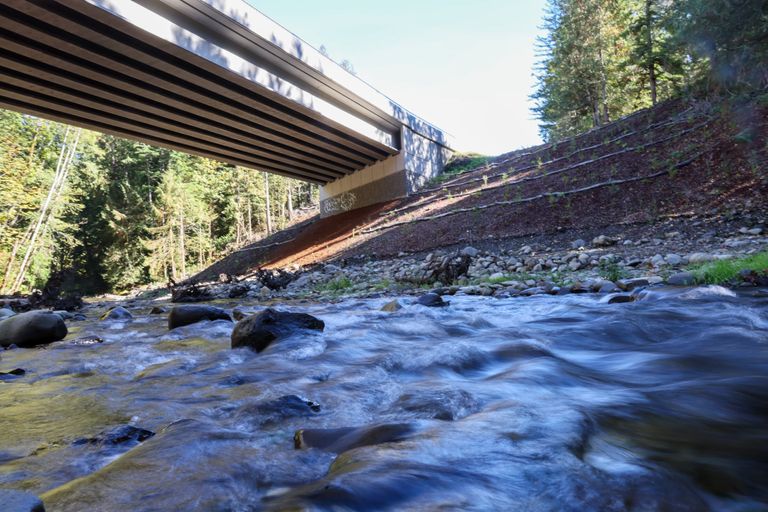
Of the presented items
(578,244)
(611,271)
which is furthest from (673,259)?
(578,244)

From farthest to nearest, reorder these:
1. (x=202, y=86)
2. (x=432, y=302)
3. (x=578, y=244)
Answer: (x=202, y=86)
(x=578, y=244)
(x=432, y=302)

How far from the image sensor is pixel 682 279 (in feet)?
16.5

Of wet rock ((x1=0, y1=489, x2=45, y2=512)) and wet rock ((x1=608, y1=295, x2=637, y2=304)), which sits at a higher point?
wet rock ((x1=608, y1=295, x2=637, y2=304))

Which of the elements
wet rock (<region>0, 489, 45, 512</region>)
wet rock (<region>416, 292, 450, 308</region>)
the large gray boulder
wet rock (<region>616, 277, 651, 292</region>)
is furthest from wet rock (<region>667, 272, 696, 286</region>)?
the large gray boulder

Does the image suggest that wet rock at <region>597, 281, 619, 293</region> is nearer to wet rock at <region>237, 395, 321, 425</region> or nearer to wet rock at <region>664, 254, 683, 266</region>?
wet rock at <region>664, 254, 683, 266</region>

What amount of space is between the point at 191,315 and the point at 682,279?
618cm

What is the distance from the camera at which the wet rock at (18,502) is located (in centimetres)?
101

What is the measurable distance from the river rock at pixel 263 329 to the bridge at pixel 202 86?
9.59m

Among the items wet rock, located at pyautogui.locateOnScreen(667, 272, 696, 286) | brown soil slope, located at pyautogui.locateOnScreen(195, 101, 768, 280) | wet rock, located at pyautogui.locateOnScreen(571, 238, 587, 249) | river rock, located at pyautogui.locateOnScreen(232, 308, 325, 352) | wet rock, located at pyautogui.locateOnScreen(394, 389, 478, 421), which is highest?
brown soil slope, located at pyautogui.locateOnScreen(195, 101, 768, 280)

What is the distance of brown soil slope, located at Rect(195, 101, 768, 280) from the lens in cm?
891

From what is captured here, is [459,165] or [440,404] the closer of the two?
[440,404]

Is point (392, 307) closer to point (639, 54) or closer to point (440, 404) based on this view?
point (440, 404)

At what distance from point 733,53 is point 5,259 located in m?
29.0

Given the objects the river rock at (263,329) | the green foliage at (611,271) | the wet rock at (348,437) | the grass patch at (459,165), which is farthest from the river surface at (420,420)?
the grass patch at (459,165)
